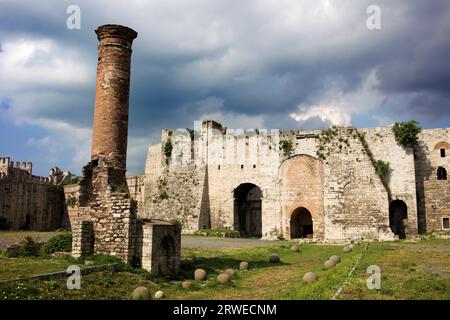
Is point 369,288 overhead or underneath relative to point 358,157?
underneath

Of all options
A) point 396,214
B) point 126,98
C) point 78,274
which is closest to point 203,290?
point 78,274

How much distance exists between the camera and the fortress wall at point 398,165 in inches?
1253

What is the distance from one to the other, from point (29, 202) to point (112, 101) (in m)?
28.4

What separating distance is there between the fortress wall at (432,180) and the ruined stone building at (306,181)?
69 mm

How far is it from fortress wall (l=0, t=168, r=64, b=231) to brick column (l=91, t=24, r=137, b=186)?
26.3m

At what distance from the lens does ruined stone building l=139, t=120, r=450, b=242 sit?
32.6 meters

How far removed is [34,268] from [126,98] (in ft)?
25.3

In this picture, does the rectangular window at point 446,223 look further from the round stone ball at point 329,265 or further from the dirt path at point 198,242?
the round stone ball at point 329,265

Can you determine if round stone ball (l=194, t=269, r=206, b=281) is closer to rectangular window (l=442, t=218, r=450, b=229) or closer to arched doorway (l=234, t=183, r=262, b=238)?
rectangular window (l=442, t=218, r=450, b=229)

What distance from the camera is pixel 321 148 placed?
35219 mm

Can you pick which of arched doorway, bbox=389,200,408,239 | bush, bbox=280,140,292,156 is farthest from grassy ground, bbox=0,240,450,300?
bush, bbox=280,140,292,156

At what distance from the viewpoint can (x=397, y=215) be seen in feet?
111

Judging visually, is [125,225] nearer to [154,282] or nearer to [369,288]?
[154,282]

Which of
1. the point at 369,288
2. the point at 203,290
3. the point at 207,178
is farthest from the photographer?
the point at 207,178
